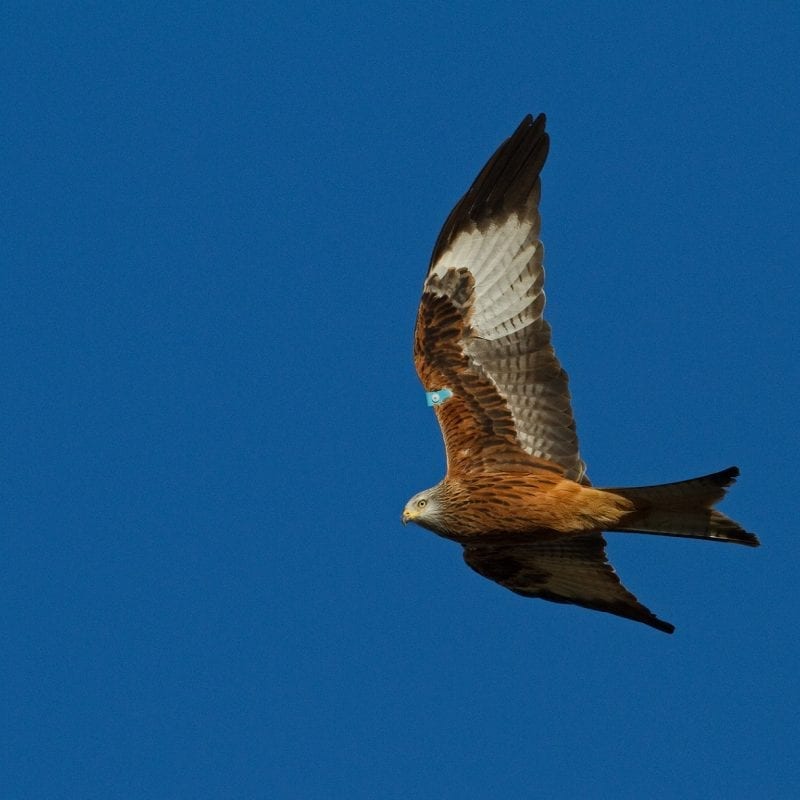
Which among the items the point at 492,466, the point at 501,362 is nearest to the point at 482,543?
the point at 492,466

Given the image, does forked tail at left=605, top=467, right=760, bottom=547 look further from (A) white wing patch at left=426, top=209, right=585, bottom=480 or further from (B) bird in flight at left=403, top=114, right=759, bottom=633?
(A) white wing patch at left=426, top=209, right=585, bottom=480

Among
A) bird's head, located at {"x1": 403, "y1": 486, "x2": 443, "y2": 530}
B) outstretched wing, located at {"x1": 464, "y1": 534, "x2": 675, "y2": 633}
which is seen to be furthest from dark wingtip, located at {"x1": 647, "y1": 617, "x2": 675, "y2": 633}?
bird's head, located at {"x1": 403, "y1": 486, "x2": 443, "y2": 530}

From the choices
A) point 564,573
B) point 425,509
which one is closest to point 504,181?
point 425,509

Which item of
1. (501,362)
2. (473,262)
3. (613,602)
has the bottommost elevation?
(613,602)

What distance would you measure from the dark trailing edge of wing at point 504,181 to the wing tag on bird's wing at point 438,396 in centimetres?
98

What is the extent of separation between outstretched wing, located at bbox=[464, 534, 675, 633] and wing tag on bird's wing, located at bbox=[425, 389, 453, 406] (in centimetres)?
108

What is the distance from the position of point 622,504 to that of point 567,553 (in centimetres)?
115

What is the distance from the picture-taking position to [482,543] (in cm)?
1022

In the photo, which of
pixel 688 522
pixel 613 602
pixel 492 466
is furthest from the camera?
pixel 613 602

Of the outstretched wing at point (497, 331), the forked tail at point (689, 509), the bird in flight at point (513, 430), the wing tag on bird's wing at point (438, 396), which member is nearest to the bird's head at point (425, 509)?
the bird in flight at point (513, 430)

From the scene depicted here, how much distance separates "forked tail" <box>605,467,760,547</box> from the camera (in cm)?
938

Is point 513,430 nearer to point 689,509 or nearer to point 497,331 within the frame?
point 497,331

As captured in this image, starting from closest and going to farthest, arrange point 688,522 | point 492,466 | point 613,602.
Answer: point 688,522, point 492,466, point 613,602

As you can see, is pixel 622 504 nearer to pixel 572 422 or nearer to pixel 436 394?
pixel 572 422
